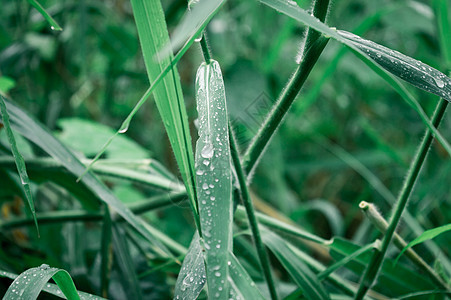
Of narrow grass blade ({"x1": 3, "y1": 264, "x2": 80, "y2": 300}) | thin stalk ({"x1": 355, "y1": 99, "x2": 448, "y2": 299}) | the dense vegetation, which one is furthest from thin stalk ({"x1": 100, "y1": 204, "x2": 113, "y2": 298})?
thin stalk ({"x1": 355, "y1": 99, "x2": 448, "y2": 299})

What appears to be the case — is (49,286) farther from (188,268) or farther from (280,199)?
(280,199)

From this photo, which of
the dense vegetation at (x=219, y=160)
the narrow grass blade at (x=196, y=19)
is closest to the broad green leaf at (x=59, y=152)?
the dense vegetation at (x=219, y=160)

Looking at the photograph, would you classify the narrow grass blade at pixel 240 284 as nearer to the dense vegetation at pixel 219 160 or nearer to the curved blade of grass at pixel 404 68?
the dense vegetation at pixel 219 160

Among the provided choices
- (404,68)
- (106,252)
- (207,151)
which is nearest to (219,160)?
(207,151)

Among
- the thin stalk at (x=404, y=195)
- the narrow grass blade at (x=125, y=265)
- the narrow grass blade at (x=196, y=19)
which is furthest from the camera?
the narrow grass blade at (x=125, y=265)

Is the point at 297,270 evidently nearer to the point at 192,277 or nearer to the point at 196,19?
the point at 192,277

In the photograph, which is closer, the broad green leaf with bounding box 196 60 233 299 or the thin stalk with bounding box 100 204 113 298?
the broad green leaf with bounding box 196 60 233 299

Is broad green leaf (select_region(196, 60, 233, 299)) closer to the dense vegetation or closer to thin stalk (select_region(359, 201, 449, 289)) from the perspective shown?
the dense vegetation

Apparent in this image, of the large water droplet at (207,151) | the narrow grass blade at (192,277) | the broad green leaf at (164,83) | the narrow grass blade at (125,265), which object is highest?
the broad green leaf at (164,83)
